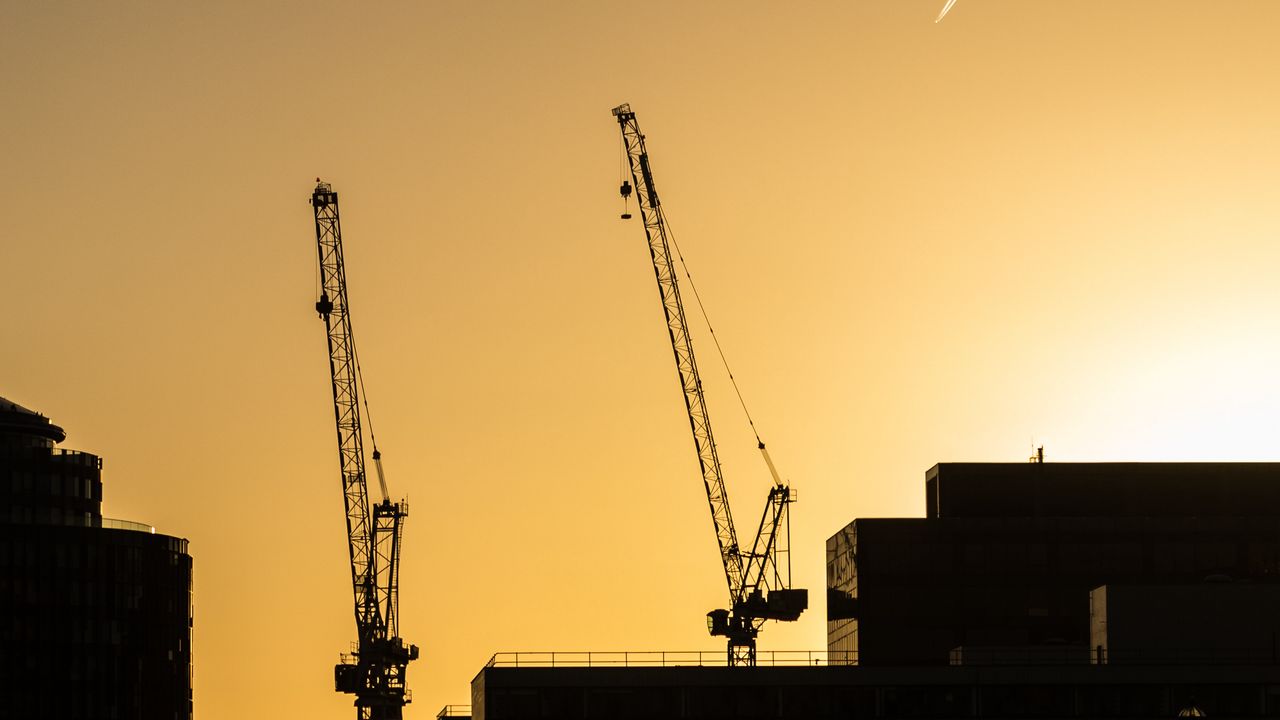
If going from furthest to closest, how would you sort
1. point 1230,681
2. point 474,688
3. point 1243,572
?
point 1243,572
point 474,688
point 1230,681

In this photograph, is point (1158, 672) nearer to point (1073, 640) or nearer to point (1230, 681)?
point (1230, 681)

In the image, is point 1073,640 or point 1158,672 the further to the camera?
point 1073,640

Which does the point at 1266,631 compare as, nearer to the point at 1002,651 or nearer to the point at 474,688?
the point at 1002,651

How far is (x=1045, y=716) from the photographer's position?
148 m

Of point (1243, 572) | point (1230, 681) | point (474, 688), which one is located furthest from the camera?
point (1243, 572)

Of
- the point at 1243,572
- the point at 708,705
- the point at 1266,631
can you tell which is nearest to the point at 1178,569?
the point at 1243,572

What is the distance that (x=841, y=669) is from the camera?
491 feet

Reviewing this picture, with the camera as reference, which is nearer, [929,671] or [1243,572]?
[929,671]

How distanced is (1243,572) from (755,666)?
59.5 m

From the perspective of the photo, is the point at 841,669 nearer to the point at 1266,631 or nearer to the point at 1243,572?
the point at 1266,631

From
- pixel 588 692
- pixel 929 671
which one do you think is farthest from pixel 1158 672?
pixel 588 692

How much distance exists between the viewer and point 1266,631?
Answer: 150875mm

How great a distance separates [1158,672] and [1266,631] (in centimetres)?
827

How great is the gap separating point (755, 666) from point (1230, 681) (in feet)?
91.9
